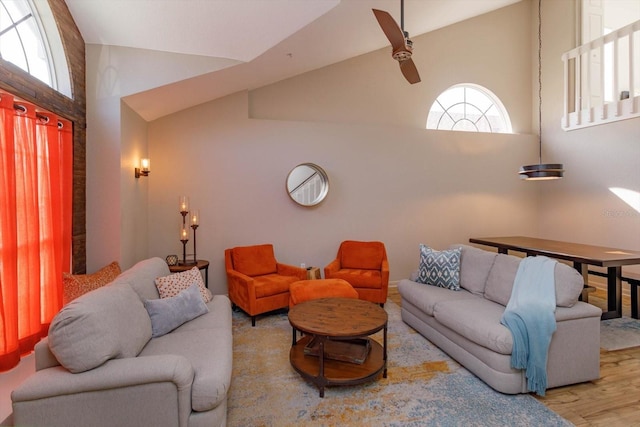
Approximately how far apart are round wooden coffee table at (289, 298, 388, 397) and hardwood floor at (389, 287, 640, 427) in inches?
47.2

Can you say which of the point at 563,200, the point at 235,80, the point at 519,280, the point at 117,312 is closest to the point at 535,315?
the point at 519,280

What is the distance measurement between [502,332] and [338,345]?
1.25 m

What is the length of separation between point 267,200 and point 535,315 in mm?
3454

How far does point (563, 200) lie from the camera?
5750 millimetres

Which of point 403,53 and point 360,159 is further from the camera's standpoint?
point 360,159

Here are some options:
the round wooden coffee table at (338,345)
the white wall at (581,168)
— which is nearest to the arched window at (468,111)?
the white wall at (581,168)

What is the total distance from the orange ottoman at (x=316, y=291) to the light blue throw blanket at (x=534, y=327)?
1.65 metres

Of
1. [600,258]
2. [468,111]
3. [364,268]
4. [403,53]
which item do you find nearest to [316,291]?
[364,268]

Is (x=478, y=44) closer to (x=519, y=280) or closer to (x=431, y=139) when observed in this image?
(x=431, y=139)

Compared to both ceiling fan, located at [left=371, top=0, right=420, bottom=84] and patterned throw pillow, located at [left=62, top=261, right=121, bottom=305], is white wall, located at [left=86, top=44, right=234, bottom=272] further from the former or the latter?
ceiling fan, located at [left=371, top=0, right=420, bottom=84]

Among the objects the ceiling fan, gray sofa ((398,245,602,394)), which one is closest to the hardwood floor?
gray sofa ((398,245,602,394))

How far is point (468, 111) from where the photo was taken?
593 cm

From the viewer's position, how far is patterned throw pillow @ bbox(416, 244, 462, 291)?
353 cm

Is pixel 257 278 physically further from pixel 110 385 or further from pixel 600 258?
pixel 600 258
